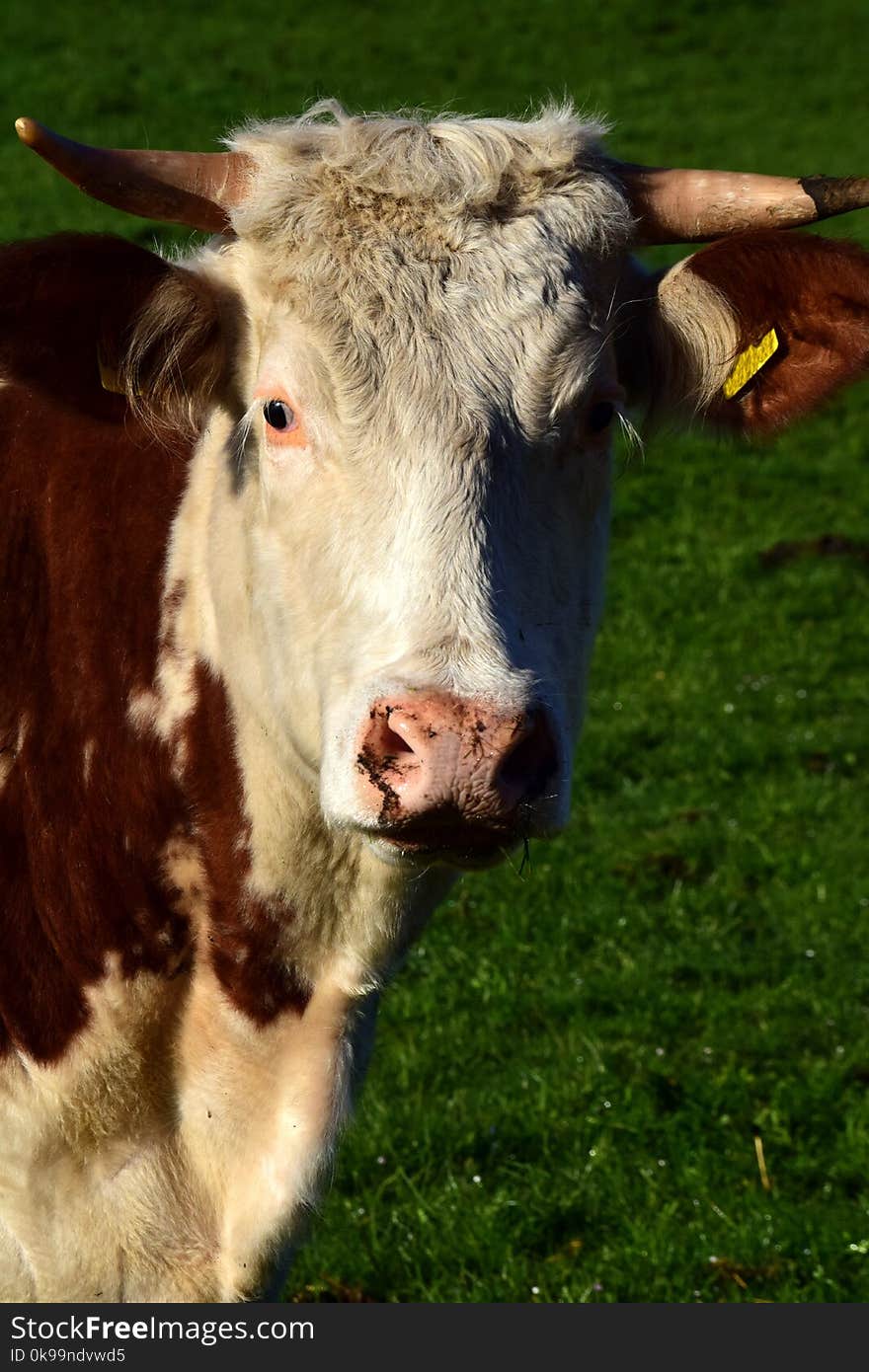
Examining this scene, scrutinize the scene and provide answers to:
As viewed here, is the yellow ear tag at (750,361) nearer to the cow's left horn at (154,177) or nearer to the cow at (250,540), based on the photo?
the cow at (250,540)

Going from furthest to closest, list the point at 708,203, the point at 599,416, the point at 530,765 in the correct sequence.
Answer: the point at 708,203 < the point at 599,416 < the point at 530,765

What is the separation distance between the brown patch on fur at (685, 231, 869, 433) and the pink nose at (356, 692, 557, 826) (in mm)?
1328

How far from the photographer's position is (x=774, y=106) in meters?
21.9

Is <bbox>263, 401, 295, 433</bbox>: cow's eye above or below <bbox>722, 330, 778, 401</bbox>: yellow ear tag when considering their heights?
below

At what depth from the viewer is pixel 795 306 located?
12.8 ft

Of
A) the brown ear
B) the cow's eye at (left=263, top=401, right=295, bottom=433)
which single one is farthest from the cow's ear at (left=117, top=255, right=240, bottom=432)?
the cow's eye at (left=263, top=401, right=295, bottom=433)

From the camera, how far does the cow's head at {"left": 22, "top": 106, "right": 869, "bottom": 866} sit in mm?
3027

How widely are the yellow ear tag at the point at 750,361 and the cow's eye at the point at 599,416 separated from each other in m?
0.46

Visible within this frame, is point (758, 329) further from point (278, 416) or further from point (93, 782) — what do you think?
point (93, 782)

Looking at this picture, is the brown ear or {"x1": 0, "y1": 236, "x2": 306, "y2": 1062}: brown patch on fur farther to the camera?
{"x1": 0, "y1": 236, "x2": 306, "y2": 1062}: brown patch on fur

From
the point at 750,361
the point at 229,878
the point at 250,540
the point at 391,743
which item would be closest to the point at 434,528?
the point at 391,743

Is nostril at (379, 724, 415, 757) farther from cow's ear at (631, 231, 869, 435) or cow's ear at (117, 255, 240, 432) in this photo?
cow's ear at (631, 231, 869, 435)

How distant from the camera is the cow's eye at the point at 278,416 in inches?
135

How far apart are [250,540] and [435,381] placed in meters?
0.52
